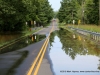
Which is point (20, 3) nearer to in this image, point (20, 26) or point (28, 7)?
point (28, 7)

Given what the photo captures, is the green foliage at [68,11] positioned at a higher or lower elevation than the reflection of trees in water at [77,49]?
higher

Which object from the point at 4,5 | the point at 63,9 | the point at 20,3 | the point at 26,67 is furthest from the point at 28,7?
the point at 63,9

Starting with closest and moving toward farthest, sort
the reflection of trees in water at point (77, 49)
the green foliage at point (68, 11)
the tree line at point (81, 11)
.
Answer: the reflection of trees in water at point (77, 49)
the tree line at point (81, 11)
the green foliage at point (68, 11)

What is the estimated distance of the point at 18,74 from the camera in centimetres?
973

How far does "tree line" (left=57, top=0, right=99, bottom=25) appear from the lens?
7600cm

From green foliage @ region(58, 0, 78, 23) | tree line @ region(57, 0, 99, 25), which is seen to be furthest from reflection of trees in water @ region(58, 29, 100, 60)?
green foliage @ region(58, 0, 78, 23)

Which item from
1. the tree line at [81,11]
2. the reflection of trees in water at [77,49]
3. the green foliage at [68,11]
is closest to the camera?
the reflection of trees in water at [77,49]

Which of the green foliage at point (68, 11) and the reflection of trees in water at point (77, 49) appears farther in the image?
the green foliage at point (68, 11)

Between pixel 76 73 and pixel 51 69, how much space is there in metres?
1.31

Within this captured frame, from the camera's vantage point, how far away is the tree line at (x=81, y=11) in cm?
7600

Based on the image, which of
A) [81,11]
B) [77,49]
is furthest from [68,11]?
[77,49]

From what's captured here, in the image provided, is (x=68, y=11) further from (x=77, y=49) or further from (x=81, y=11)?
(x=77, y=49)

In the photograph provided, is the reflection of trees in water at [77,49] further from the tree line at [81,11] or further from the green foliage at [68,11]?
the green foliage at [68,11]

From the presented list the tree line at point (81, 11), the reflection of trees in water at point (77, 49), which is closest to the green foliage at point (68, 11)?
the tree line at point (81, 11)
